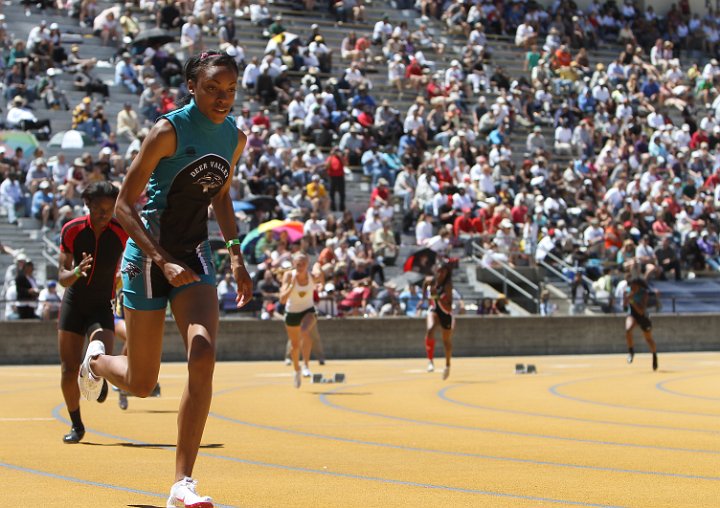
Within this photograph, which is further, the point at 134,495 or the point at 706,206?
the point at 706,206

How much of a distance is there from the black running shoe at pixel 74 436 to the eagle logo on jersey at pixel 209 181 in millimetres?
4184

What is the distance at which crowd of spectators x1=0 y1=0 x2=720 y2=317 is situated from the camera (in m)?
30.7

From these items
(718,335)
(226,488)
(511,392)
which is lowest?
(718,335)

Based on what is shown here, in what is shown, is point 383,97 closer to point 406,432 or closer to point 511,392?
point 511,392

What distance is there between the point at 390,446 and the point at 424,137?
25495 mm

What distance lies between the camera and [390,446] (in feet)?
37.4

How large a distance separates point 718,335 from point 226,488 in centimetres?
2656

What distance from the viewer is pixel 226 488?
28.5 feet

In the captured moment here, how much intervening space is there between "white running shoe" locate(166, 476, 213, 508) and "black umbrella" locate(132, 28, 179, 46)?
92.3 feet

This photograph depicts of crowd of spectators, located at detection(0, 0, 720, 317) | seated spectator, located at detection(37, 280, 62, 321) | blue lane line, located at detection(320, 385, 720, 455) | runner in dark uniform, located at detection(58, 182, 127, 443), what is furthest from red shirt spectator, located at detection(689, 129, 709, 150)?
runner in dark uniform, located at detection(58, 182, 127, 443)

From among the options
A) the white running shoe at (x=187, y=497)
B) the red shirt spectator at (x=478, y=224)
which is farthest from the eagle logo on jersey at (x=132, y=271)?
the red shirt spectator at (x=478, y=224)

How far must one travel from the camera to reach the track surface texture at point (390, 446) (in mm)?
8422

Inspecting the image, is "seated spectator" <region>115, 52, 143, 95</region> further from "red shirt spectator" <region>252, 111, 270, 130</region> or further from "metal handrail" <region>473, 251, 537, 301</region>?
"metal handrail" <region>473, 251, 537, 301</region>

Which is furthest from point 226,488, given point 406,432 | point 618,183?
point 618,183
